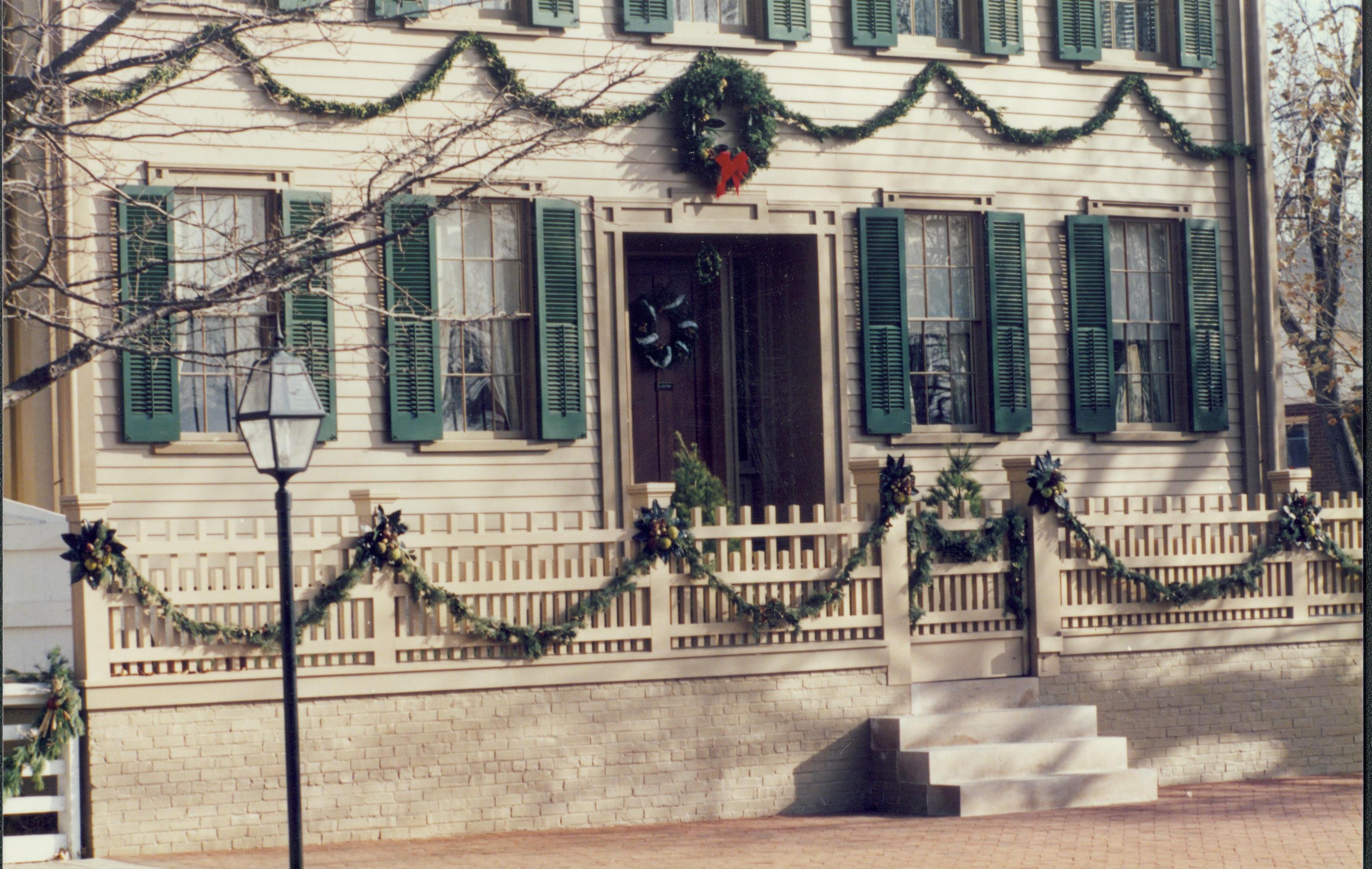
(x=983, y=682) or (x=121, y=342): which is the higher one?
(x=121, y=342)

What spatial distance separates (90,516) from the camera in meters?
9.58

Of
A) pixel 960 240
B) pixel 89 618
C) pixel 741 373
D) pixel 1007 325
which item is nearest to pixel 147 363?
pixel 89 618

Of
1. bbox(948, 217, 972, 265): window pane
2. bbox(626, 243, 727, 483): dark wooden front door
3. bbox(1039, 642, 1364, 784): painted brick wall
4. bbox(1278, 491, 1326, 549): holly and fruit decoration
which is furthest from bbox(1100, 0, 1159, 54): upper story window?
bbox(1039, 642, 1364, 784): painted brick wall

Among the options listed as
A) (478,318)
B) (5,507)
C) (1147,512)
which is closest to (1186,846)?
(1147,512)

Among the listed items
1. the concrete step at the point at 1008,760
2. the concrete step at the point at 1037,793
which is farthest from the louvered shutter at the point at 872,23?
the concrete step at the point at 1037,793

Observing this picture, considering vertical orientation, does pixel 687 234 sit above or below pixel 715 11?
below

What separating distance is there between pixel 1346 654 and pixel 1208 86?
5.60m

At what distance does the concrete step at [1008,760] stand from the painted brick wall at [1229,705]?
0.76 m

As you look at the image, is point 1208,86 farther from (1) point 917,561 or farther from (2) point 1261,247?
(1) point 917,561

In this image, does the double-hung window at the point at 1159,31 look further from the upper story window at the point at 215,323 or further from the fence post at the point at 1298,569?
the upper story window at the point at 215,323

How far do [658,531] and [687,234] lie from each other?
358cm

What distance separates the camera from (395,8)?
1265 cm

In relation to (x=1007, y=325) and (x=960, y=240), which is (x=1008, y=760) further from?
(x=960, y=240)

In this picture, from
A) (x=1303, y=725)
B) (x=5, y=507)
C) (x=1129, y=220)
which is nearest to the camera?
(x=5, y=507)
